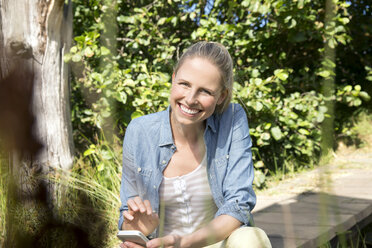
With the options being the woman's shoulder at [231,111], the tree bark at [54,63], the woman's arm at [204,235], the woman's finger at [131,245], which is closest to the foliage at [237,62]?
the tree bark at [54,63]

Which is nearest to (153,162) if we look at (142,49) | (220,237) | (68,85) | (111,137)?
(220,237)

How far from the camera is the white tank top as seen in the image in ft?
6.68

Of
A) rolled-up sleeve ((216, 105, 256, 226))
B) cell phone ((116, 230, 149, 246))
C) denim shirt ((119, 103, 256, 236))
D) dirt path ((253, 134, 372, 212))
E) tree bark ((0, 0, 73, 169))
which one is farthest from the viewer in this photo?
dirt path ((253, 134, 372, 212))

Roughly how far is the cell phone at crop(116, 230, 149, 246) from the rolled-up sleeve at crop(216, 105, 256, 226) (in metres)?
0.47

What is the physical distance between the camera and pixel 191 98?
6.35 ft

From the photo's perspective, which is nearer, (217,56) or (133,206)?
(133,206)

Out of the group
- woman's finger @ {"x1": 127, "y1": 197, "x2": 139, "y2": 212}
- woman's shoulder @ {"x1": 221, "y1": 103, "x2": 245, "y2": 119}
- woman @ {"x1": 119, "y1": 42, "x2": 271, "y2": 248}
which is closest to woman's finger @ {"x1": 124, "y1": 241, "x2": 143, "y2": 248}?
woman's finger @ {"x1": 127, "y1": 197, "x2": 139, "y2": 212}

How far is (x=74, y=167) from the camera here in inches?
131

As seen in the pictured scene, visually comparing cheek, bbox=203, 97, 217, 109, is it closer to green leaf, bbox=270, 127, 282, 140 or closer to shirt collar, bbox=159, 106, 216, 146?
shirt collar, bbox=159, 106, 216, 146

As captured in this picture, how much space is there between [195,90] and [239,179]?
482 millimetres

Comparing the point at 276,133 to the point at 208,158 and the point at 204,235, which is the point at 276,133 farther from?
the point at 204,235

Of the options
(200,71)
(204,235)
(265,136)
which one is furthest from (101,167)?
(204,235)

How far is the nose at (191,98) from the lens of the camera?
1.94 meters

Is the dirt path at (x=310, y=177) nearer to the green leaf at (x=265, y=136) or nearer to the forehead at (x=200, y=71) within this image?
the green leaf at (x=265, y=136)
